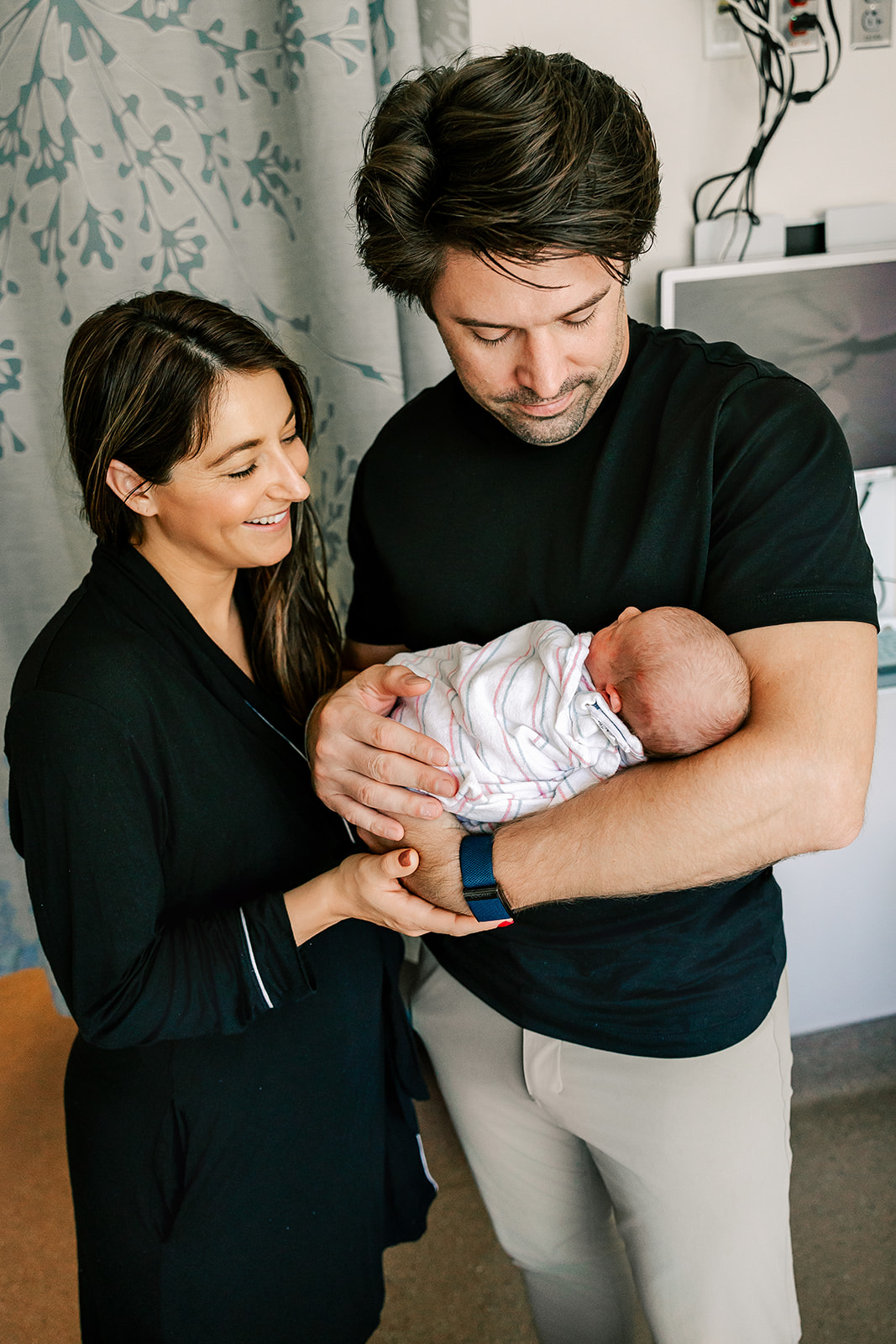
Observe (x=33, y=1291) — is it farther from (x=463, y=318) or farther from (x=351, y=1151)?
(x=463, y=318)

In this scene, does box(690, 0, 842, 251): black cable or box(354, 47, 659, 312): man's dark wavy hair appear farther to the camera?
box(690, 0, 842, 251): black cable

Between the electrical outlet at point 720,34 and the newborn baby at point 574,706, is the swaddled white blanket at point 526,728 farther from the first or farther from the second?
the electrical outlet at point 720,34

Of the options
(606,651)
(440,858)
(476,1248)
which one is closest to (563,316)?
(606,651)

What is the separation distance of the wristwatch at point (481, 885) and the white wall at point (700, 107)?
4.67 feet

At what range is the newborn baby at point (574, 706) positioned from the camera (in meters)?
0.98

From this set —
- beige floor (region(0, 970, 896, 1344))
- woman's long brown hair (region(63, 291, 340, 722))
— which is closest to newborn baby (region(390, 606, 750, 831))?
woman's long brown hair (region(63, 291, 340, 722))

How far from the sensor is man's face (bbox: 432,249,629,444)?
1.04m

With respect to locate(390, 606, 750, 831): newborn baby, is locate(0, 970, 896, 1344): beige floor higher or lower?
lower

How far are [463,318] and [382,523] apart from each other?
33 centimetres

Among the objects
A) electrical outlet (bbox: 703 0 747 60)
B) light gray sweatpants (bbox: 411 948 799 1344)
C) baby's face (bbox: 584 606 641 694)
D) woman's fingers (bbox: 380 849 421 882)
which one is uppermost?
electrical outlet (bbox: 703 0 747 60)

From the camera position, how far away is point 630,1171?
120 centimetres

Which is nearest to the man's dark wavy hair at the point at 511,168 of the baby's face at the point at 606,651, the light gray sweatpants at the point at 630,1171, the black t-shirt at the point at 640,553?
the black t-shirt at the point at 640,553

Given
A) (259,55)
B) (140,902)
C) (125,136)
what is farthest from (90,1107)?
(259,55)

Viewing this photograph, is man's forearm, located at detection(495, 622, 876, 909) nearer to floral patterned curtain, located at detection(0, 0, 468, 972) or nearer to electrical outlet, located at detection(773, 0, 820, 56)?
floral patterned curtain, located at detection(0, 0, 468, 972)
